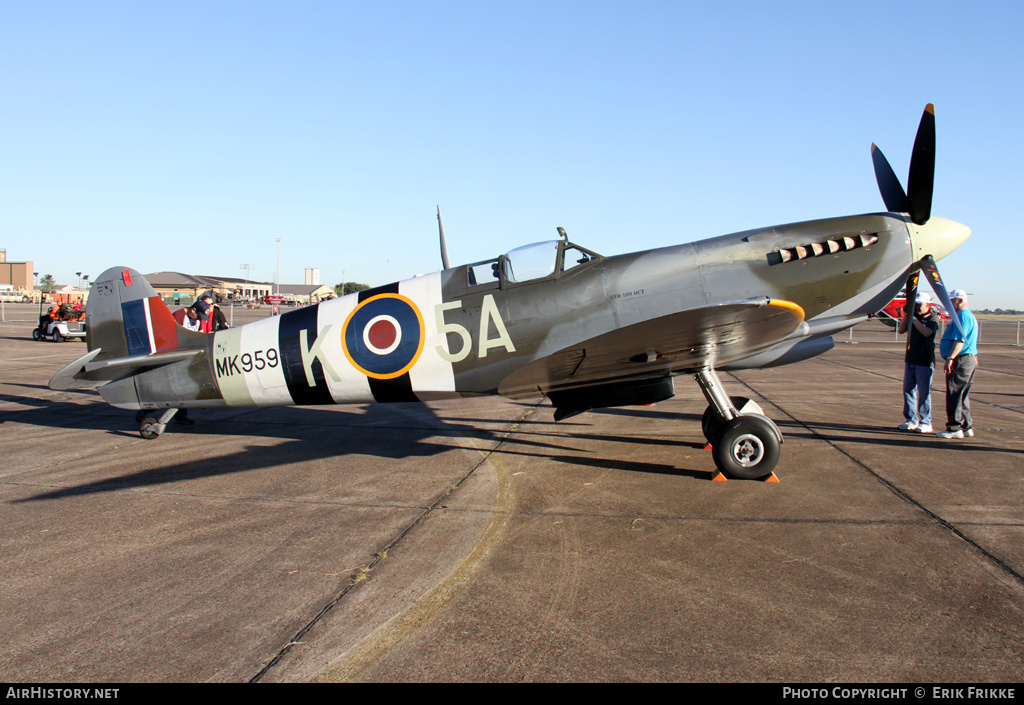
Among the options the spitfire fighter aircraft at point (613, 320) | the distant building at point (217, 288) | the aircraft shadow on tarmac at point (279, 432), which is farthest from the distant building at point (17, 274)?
the spitfire fighter aircraft at point (613, 320)

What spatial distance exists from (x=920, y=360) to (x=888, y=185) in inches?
88.6

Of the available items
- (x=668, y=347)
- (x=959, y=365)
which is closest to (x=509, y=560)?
(x=668, y=347)

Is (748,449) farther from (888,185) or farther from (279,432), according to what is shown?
(279,432)

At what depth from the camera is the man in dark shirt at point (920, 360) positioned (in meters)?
7.78

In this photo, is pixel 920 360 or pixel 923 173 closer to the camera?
pixel 923 173

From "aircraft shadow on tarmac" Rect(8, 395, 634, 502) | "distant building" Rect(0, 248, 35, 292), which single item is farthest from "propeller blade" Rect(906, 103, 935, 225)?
"distant building" Rect(0, 248, 35, 292)

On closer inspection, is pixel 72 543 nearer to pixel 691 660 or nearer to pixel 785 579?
pixel 691 660

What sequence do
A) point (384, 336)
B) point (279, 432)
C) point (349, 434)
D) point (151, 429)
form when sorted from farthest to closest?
point (279, 432) < point (349, 434) < point (151, 429) < point (384, 336)

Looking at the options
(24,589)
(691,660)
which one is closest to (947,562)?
(691,660)

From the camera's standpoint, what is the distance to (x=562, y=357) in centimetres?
575

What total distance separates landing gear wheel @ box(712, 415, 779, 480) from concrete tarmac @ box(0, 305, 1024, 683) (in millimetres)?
161

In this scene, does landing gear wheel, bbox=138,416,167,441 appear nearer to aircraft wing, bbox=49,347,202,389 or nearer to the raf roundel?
aircraft wing, bbox=49,347,202,389

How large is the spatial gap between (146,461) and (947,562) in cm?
729

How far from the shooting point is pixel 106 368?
24.7 feet
